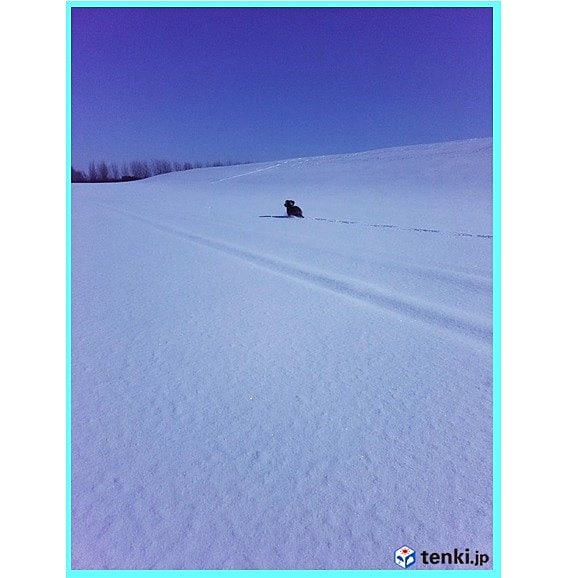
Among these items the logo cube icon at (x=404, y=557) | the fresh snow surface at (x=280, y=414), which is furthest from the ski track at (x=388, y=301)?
the logo cube icon at (x=404, y=557)

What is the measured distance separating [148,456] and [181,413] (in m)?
0.26

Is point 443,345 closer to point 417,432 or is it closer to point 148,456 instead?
point 417,432

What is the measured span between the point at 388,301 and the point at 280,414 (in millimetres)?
1548

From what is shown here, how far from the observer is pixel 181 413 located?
5.79 feet

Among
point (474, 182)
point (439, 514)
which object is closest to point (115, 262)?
point (439, 514)

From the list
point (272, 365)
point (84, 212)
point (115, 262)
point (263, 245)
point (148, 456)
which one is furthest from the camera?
point (84, 212)

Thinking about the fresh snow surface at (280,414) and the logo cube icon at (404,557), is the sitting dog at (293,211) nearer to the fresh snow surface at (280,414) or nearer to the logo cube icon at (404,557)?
the fresh snow surface at (280,414)

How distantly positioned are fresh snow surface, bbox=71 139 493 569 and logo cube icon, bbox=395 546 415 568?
23mm

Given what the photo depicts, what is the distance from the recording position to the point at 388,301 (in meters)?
3.01

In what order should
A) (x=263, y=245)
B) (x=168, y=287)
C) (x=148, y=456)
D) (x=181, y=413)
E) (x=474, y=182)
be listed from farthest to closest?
(x=474, y=182) → (x=263, y=245) → (x=168, y=287) → (x=181, y=413) → (x=148, y=456)

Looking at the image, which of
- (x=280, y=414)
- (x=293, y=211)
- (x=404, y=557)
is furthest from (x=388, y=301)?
(x=293, y=211)

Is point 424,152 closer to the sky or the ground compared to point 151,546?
closer to the sky

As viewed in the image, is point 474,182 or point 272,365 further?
point 474,182

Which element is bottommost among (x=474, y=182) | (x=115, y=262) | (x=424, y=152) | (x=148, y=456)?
(x=148, y=456)
